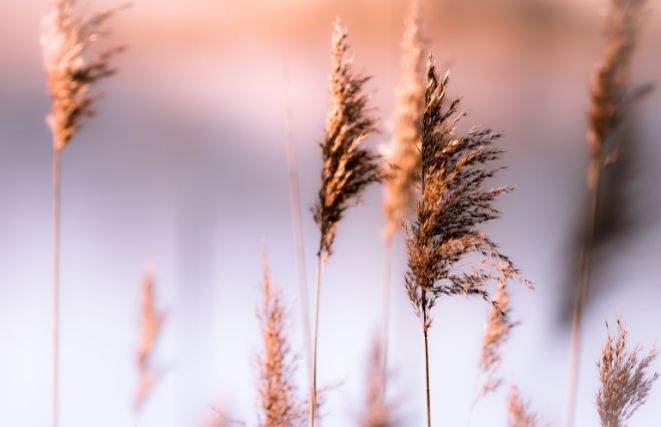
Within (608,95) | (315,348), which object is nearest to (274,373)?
(315,348)

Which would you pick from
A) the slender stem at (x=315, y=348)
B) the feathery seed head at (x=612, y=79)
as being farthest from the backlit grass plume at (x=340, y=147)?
the feathery seed head at (x=612, y=79)

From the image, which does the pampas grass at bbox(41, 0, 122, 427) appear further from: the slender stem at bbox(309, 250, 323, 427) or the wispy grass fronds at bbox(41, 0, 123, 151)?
the slender stem at bbox(309, 250, 323, 427)

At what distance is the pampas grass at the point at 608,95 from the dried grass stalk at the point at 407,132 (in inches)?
28.7

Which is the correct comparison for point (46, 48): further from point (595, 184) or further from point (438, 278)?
point (595, 184)

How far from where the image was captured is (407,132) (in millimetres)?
2795

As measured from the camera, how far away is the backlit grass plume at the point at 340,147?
8.15 feet

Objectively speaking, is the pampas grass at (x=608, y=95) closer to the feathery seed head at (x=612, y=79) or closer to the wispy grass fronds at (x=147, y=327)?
the feathery seed head at (x=612, y=79)

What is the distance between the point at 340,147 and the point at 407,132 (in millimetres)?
438

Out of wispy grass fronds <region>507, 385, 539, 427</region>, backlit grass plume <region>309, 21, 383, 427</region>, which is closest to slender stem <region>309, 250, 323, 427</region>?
backlit grass plume <region>309, 21, 383, 427</region>

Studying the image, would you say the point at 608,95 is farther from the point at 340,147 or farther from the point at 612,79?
the point at 340,147

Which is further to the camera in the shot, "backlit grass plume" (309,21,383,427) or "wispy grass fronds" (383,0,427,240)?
"wispy grass fronds" (383,0,427,240)

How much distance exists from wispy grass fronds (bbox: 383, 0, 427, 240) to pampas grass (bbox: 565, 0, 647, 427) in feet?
2.39

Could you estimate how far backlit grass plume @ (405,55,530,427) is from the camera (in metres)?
2.11

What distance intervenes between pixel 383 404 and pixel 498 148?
1.26 meters
